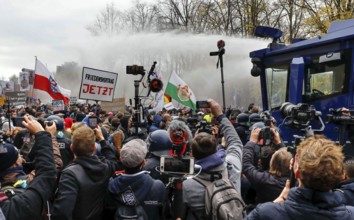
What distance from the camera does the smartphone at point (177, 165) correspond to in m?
3.11

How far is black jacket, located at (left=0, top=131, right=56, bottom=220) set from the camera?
8.35ft

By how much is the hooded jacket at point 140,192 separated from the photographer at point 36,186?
70 centimetres

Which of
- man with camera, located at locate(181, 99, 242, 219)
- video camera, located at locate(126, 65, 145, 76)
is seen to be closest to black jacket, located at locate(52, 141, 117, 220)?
man with camera, located at locate(181, 99, 242, 219)

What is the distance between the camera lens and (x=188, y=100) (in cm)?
1293

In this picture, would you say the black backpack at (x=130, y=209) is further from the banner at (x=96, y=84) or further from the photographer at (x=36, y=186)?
the banner at (x=96, y=84)

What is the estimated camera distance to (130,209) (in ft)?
11.0

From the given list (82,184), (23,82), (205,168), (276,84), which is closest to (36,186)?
(82,184)

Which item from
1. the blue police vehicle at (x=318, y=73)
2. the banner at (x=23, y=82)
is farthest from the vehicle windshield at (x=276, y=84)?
the banner at (x=23, y=82)

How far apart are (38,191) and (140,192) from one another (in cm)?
93

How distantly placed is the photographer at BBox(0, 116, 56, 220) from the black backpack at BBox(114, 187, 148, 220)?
0.72m

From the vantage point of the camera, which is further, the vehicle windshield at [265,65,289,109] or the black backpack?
the vehicle windshield at [265,65,289,109]

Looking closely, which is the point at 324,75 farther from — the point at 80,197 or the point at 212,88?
the point at 212,88

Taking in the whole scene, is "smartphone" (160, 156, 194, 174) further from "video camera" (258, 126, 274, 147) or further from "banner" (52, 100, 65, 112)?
"banner" (52, 100, 65, 112)

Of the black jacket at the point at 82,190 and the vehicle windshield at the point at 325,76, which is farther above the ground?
the vehicle windshield at the point at 325,76
